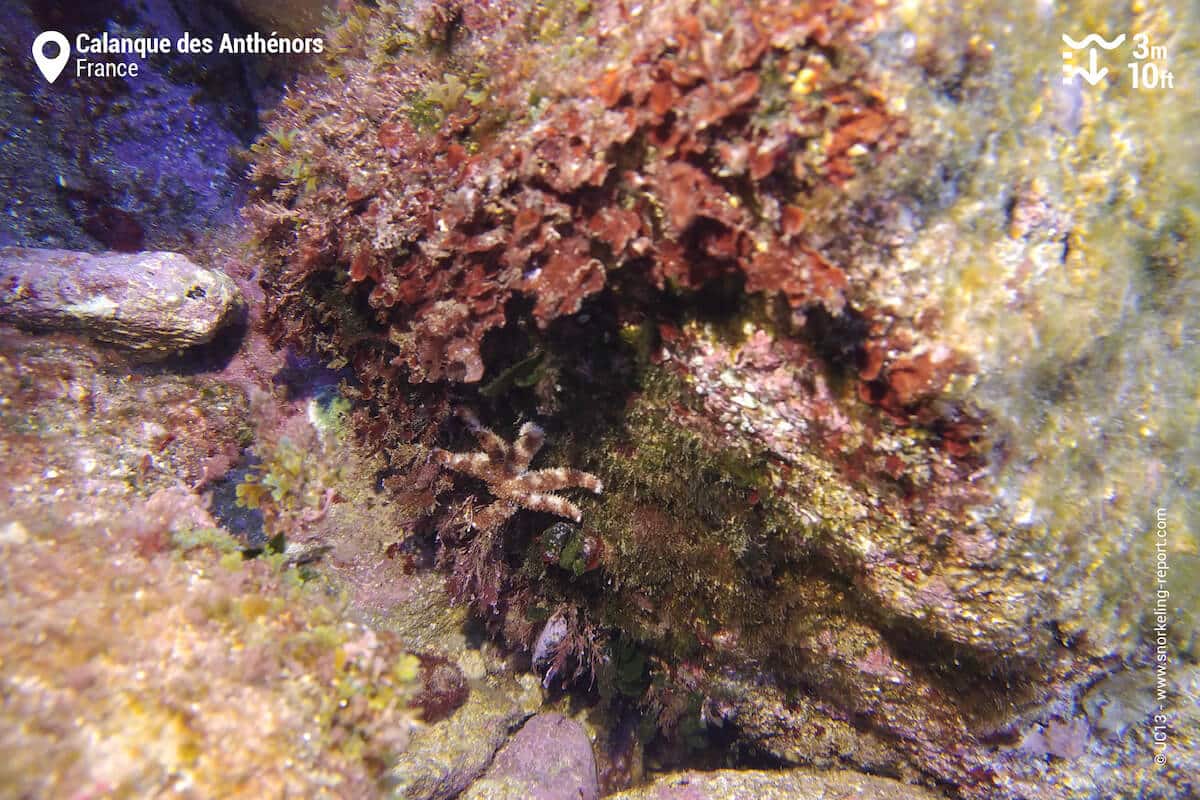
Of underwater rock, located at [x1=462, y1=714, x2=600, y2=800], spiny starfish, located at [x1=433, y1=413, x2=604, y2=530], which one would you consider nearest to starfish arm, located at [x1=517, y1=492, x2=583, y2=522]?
spiny starfish, located at [x1=433, y1=413, x2=604, y2=530]

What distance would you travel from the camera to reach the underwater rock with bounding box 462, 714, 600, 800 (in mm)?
4508

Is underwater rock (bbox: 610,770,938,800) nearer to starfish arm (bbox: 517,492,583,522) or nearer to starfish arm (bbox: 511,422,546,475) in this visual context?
starfish arm (bbox: 517,492,583,522)

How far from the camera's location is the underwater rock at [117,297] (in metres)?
3.84

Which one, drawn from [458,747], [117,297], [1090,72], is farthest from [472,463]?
[1090,72]

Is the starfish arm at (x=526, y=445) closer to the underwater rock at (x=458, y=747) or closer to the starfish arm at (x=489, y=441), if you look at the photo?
the starfish arm at (x=489, y=441)

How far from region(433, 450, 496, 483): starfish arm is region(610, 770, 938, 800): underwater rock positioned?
275 cm

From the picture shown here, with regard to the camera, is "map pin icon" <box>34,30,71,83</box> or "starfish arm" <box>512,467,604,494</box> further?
"map pin icon" <box>34,30,71,83</box>

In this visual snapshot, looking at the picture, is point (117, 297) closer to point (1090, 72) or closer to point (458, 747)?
point (458, 747)

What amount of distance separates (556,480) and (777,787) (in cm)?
284

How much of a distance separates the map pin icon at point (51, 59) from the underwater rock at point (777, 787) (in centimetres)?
706

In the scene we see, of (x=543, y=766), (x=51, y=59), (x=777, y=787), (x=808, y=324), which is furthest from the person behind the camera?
(x=543, y=766)

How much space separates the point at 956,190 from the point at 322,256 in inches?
136

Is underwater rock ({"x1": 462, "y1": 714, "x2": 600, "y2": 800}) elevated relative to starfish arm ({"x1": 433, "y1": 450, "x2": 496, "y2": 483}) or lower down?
lower down

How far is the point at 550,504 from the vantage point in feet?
12.0
